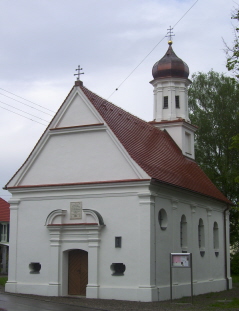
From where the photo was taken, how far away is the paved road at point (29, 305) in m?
17.7

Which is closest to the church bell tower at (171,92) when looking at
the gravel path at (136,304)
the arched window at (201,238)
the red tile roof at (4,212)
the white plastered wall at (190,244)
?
the white plastered wall at (190,244)

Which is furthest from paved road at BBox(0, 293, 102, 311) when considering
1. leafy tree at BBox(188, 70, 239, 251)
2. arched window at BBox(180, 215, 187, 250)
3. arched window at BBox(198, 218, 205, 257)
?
leafy tree at BBox(188, 70, 239, 251)

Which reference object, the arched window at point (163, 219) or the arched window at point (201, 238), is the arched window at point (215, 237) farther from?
the arched window at point (163, 219)

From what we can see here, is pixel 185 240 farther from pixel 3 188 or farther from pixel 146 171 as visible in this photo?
pixel 3 188

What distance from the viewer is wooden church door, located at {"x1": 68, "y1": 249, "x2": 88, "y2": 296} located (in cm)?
2286

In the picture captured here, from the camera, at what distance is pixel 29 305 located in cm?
1883

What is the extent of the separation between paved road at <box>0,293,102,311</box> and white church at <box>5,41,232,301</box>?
7.36 ft

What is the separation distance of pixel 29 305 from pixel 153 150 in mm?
10004

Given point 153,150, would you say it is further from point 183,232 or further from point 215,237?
point 215,237

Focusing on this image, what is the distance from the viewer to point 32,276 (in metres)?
23.4

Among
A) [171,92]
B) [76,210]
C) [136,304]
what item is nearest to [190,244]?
[76,210]

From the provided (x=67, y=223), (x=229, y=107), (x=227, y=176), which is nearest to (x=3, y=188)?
(x=67, y=223)

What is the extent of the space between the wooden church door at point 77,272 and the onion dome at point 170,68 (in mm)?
13769

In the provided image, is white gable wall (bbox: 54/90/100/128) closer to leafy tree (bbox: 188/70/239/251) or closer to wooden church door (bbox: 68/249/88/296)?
wooden church door (bbox: 68/249/88/296)
